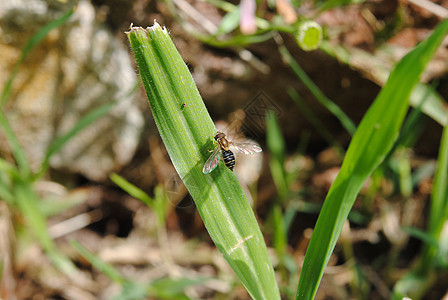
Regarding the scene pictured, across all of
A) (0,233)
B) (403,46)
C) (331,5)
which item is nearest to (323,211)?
(331,5)

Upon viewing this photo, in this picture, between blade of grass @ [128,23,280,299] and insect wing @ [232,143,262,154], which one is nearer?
blade of grass @ [128,23,280,299]

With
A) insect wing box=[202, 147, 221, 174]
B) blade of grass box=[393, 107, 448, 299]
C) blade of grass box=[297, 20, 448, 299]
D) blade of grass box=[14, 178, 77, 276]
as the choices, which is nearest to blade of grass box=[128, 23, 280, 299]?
insect wing box=[202, 147, 221, 174]

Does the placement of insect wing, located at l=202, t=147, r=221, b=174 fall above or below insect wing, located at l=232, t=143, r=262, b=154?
below

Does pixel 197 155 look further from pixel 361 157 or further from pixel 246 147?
pixel 361 157

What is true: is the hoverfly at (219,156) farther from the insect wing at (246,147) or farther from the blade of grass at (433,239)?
the blade of grass at (433,239)

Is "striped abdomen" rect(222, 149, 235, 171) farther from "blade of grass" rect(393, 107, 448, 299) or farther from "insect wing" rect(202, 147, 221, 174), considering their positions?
"blade of grass" rect(393, 107, 448, 299)

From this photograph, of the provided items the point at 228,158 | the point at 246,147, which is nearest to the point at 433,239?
the point at 246,147
